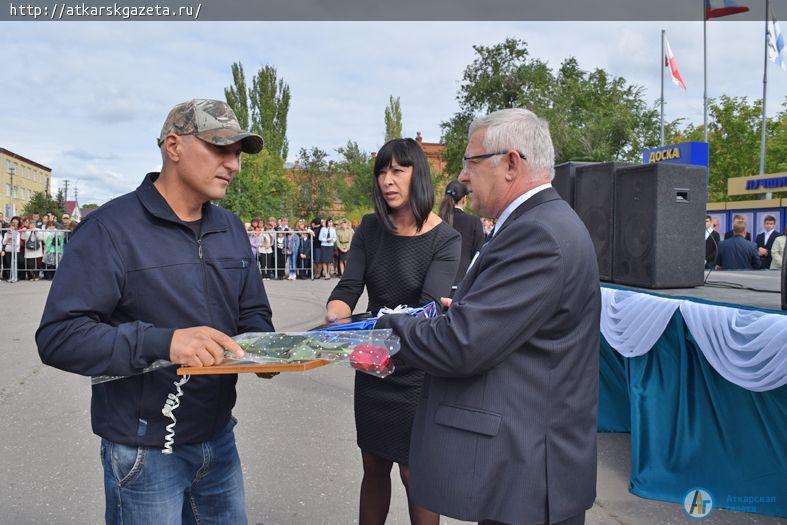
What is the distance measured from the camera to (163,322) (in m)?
1.79

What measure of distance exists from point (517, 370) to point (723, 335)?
88.5 inches

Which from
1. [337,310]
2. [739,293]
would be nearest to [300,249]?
[739,293]

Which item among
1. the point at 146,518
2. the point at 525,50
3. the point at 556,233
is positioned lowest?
the point at 146,518

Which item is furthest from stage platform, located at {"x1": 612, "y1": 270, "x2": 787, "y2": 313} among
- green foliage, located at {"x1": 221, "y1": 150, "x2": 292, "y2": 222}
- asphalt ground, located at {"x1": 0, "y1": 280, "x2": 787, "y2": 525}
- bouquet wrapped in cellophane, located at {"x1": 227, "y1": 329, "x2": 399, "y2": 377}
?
green foliage, located at {"x1": 221, "y1": 150, "x2": 292, "y2": 222}

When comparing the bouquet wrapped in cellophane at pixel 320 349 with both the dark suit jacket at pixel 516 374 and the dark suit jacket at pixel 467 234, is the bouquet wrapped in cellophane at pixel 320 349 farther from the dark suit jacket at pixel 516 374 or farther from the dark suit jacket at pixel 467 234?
the dark suit jacket at pixel 467 234

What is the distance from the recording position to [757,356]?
312 cm

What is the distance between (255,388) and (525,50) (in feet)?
148

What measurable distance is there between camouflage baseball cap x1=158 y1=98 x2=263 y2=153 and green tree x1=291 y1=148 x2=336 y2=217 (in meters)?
37.2

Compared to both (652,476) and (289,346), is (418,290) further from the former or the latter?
(652,476)

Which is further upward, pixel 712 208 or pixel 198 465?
pixel 712 208

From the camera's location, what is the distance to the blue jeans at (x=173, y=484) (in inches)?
68.9

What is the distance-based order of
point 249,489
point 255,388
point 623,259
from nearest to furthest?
point 249,489, point 623,259, point 255,388

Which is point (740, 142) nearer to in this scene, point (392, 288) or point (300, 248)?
point (300, 248)

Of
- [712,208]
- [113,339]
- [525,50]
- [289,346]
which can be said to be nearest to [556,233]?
[289,346]
